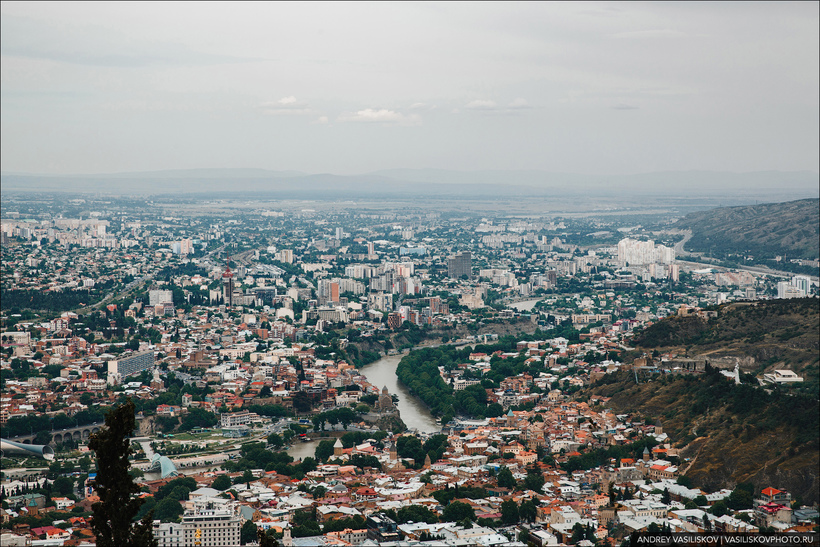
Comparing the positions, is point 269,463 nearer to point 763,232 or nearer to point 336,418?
point 336,418

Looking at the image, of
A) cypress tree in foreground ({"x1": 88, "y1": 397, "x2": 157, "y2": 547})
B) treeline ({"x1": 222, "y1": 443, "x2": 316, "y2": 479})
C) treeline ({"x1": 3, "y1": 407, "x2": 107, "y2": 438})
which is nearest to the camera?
cypress tree in foreground ({"x1": 88, "y1": 397, "x2": 157, "y2": 547})

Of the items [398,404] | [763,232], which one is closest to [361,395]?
[398,404]

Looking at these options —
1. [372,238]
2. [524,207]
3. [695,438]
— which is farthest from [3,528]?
[524,207]

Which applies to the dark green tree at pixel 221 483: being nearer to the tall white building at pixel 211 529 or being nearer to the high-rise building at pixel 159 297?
the tall white building at pixel 211 529

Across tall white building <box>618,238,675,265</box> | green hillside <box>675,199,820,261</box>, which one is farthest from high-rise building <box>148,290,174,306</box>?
green hillside <box>675,199,820,261</box>

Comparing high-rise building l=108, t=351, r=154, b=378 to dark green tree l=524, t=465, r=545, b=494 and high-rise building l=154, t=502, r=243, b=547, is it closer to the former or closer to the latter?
high-rise building l=154, t=502, r=243, b=547

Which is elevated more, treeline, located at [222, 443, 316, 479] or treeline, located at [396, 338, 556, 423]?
treeline, located at [222, 443, 316, 479]
